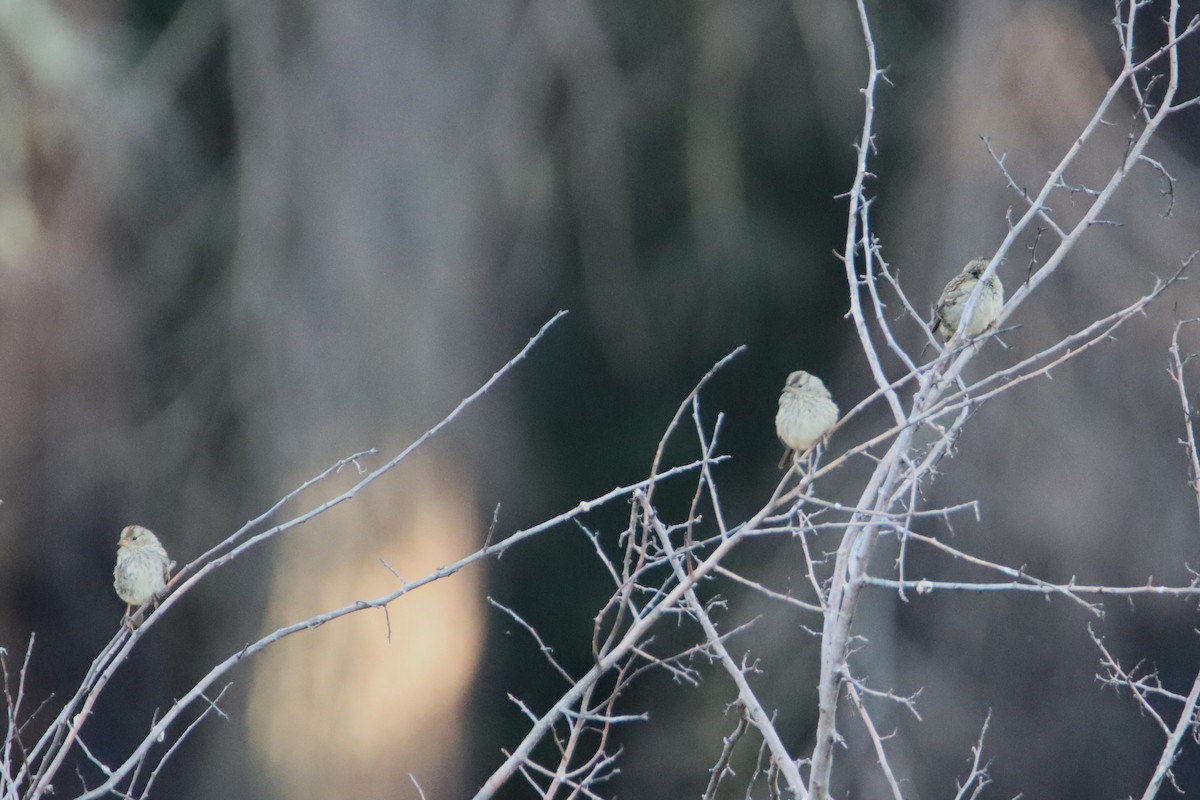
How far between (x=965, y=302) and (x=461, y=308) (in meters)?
3.25

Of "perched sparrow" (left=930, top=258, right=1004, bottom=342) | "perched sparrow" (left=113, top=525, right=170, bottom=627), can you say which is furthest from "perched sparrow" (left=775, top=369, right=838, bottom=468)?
"perched sparrow" (left=113, top=525, right=170, bottom=627)

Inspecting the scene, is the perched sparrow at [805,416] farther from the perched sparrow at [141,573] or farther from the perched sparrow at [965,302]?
the perched sparrow at [141,573]

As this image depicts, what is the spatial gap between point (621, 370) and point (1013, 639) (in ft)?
8.11

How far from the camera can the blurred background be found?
667 centimetres

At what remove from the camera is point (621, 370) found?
7699 mm

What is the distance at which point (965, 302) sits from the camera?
4.43 m

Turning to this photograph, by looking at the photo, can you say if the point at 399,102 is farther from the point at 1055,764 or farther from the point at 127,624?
the point at 1055,764

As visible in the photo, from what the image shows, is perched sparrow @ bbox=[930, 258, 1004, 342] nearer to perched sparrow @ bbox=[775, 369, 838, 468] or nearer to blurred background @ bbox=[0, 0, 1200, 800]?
perched sparrow @ bbox=[775, 369, 838, 468]

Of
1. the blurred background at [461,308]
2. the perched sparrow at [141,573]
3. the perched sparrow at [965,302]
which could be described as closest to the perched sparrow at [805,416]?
the perched sparrow at [965,302]

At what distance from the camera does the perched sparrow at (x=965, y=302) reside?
448 cm

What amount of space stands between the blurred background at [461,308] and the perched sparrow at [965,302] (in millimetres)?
1926

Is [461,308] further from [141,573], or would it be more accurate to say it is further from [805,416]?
[805,416]

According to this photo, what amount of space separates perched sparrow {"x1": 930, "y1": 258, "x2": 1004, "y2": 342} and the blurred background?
75.8 inches

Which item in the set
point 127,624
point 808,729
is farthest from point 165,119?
point 808,729
